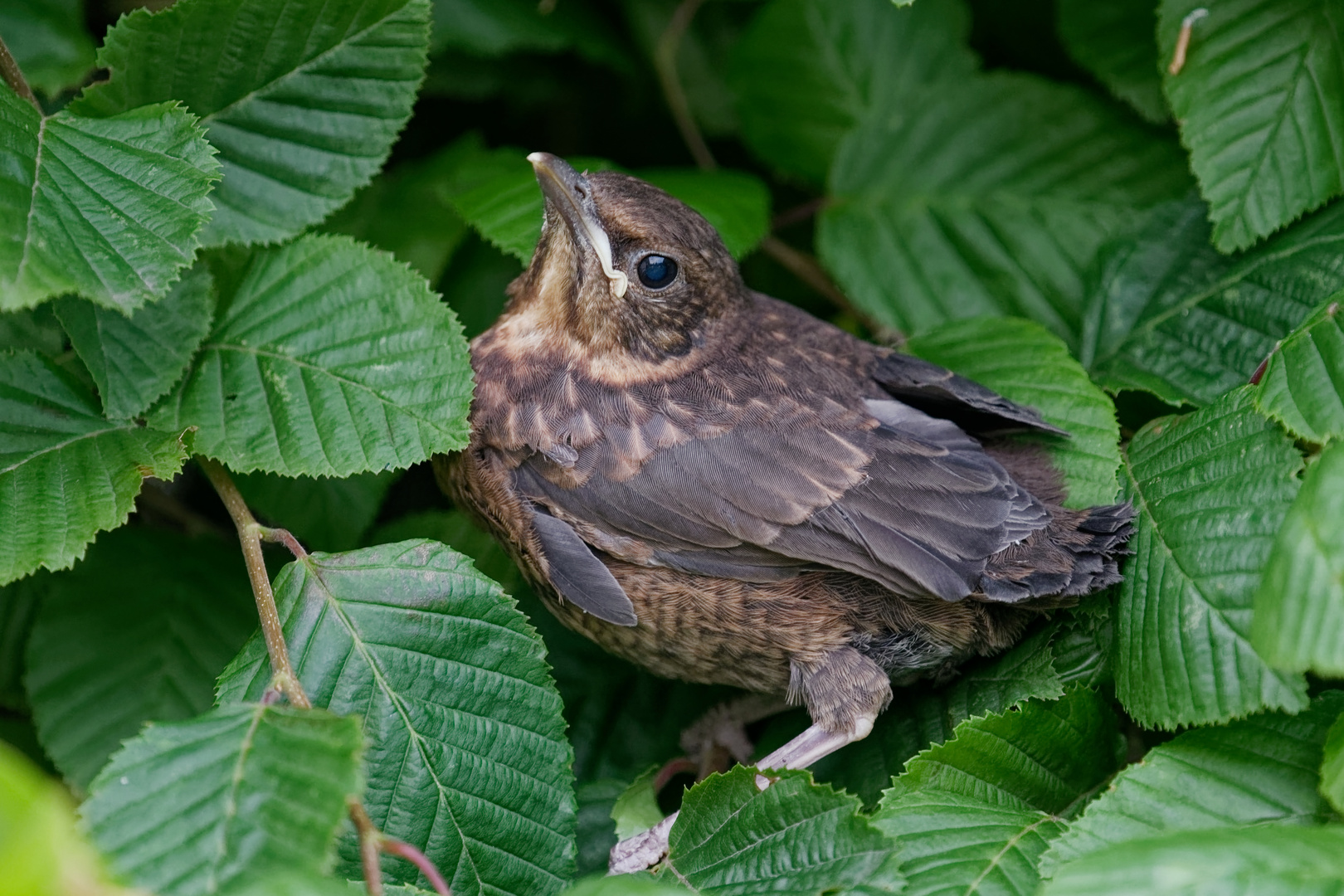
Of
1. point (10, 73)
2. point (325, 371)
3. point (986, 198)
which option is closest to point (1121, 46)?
point (986, 198)

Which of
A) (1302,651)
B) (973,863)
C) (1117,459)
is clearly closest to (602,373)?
(1117,459)

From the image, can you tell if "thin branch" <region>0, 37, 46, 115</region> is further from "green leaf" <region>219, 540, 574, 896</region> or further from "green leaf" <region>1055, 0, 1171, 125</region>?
"green leaf" <region>1055, 0, 1171, 125</region>

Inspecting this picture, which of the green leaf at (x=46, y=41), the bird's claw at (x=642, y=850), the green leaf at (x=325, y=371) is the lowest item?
the bird's claw at (x=642, y=850)

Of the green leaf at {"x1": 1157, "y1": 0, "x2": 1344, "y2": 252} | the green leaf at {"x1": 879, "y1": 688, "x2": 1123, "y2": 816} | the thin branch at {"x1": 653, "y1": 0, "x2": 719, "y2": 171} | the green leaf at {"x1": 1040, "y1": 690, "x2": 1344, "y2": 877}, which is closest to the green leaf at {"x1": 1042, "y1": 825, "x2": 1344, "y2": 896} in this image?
the green leaf at {"x1": 1040, "y1": 690, "x2": 1344, "y2": 877}

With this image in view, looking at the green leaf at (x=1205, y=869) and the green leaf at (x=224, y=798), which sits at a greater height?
the green leaf at (x=1205, y=869)

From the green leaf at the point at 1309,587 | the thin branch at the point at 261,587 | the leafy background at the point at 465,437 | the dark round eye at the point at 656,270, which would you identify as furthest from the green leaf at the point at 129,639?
the green leaf at the point at 1309,587

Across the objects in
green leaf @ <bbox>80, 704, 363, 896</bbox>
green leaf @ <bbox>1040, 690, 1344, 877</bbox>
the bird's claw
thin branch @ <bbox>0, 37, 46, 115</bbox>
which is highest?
thin branch @ <bbox>0, 37, 46, 115</bbox>

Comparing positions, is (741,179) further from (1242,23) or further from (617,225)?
(1242,23)

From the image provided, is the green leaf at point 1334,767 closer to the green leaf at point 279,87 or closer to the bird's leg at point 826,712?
the bird's leg at point 826,712
